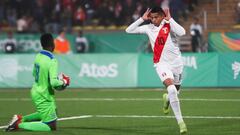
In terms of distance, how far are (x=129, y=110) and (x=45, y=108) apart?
16.7 feet

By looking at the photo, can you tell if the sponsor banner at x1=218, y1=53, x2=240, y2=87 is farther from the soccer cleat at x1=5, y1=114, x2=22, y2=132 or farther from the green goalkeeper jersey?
the soccer cleat at x1=5, y1=114, x2=22, y2=132

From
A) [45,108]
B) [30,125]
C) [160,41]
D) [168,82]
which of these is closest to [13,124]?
[30,125]

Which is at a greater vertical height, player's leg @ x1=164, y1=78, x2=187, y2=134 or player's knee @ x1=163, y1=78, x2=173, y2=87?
player's knee @ x1=163, y1=78, x2=173, y2=87

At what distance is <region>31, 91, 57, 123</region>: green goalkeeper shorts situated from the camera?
1307 centimetres

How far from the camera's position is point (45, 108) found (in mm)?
13062

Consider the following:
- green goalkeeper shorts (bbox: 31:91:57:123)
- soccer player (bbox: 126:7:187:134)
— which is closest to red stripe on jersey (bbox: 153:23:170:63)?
soccer player (bbox: 126:7:187:134)

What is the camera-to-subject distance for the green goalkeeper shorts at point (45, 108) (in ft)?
42.9

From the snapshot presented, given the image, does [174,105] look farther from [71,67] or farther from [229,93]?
[71,67]

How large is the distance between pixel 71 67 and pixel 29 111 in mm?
8721

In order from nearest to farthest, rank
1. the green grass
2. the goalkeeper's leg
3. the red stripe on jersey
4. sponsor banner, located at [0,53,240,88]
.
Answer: the goalkeeper's leg < the green grass < the red stripe on jersey < sponsor banner, located at [0,53,240,88]

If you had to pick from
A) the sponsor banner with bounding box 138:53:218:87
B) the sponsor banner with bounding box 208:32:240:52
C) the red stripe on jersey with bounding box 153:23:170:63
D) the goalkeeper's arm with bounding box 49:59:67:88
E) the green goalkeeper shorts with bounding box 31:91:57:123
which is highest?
the red stripe on jersey with bounding box 153:23:170:63

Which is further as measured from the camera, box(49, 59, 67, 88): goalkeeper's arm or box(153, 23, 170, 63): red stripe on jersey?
box(153, 23, 170, 63): red stripe on jersey

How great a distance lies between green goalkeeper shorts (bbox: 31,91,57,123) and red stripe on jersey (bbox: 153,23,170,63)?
2348 millimetres

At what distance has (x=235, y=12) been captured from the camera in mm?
31578
